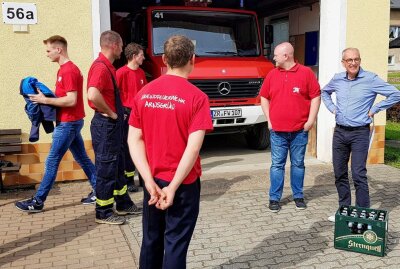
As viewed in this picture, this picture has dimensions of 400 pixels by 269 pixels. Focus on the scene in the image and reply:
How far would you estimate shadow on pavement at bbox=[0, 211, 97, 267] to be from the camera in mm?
4113

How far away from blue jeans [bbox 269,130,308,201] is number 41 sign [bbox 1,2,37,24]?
339 cm

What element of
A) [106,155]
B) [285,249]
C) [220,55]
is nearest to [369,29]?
[220,55]

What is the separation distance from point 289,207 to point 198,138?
2947 millimetres

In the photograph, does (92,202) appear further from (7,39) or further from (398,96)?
(398,96)

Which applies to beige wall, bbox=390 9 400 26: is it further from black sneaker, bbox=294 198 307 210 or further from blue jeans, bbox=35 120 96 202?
blue jeans, bbox=35 120 96 202

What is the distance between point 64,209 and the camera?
530 centimetres

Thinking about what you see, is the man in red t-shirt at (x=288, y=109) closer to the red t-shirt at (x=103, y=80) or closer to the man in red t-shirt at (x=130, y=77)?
the man in red t-shirt at (x=130, y=77)

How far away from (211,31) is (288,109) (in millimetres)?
3681

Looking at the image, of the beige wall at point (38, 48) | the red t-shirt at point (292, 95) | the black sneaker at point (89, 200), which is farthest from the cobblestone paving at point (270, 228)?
the beige wall at point (38, 48)

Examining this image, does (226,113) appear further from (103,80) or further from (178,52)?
(178,52)

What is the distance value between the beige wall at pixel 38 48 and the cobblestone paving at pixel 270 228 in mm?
2371

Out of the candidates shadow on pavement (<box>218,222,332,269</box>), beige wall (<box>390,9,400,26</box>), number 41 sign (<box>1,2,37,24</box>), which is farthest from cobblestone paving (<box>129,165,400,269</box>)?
beige wall (<box>390,9,400,26</box>)

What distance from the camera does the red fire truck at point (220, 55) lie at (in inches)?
302

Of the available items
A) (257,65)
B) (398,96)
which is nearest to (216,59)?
(257,65)
